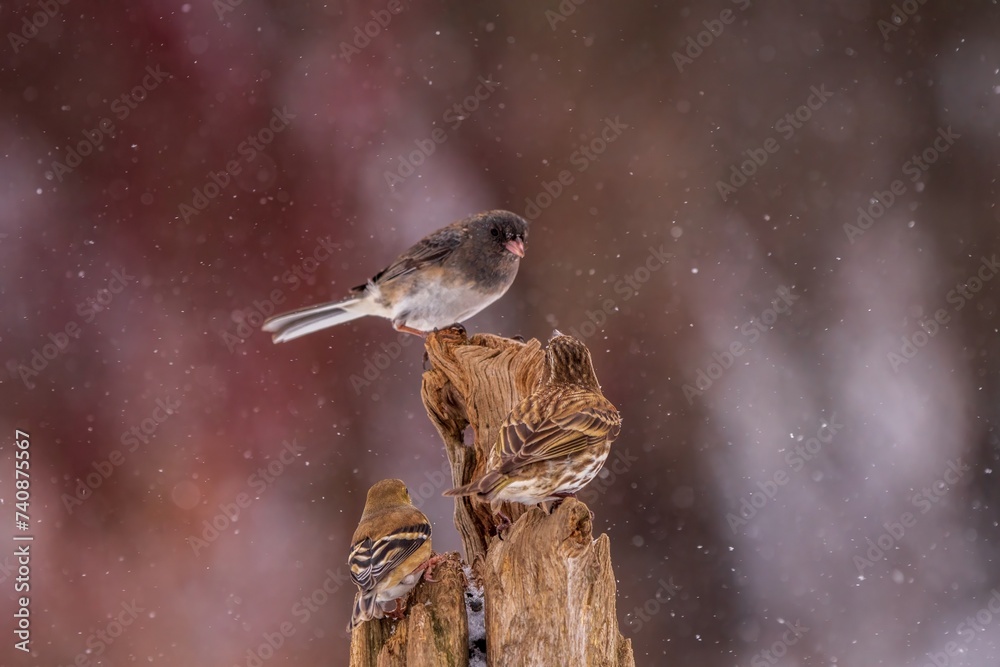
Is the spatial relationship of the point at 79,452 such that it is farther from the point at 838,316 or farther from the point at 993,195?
the point at 993,195

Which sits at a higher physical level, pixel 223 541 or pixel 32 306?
pixel 32 306

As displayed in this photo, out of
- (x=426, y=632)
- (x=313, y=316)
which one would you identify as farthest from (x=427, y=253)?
(x=426, y=632)

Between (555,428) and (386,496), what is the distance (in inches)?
23.6

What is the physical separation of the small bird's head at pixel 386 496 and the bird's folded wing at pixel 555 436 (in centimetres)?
45

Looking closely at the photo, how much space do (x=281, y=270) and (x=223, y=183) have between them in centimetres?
51

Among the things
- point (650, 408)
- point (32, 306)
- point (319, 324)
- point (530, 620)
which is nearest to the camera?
point (530, 620)

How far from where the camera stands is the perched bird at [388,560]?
2.23m

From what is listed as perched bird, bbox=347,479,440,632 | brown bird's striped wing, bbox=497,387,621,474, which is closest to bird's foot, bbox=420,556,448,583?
perched bird, bbox=347,479,440,632

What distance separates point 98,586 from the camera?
436 cm

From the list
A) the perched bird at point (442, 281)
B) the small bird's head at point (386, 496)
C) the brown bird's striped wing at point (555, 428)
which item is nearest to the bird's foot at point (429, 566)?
the small bird's head at point (386, 496)

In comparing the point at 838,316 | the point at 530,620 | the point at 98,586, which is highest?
the point at 530,620

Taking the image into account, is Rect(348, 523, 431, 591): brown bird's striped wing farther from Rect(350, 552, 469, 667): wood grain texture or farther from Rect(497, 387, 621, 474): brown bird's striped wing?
Rect(497, 387, 621, 474): brown bird's striped wing

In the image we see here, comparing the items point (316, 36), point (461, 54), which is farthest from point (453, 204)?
point (316, 36)

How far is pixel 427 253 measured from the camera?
3.25 meters
